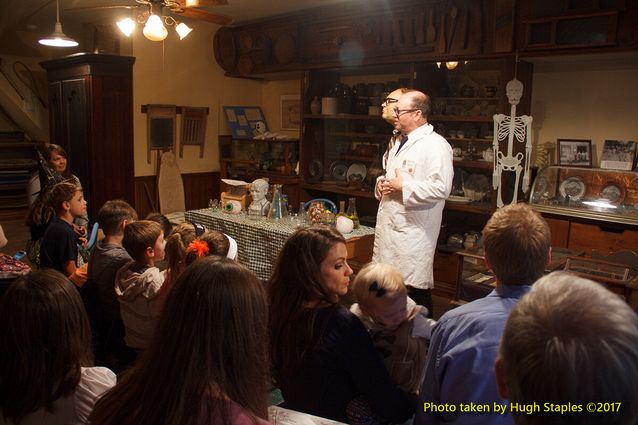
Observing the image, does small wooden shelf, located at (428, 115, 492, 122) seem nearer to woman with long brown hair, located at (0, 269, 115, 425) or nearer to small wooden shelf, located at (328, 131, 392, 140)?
small wooden shelf, located at (328, 131, 392, 140)

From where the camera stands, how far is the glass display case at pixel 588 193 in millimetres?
3759

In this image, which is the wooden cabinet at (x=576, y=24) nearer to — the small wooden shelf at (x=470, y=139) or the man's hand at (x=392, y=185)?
the small wooden shelf at (x=470, y=139)

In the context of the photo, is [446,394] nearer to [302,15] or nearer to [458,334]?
[458,334]

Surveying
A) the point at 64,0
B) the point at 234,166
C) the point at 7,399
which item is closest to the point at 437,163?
the point at 7,399

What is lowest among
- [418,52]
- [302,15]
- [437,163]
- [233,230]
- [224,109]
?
[233,230]

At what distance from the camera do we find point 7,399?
1.26 m

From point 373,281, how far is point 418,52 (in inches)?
123

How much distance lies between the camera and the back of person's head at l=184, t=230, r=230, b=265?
87.4 inches

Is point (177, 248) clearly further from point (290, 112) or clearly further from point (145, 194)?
point (290, 112)

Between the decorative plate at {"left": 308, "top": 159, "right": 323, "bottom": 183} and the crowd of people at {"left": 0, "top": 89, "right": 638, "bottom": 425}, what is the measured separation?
10.8ft

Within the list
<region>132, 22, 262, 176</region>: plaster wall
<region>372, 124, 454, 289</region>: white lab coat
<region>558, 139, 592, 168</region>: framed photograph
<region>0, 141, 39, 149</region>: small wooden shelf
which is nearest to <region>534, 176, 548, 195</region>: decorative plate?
<region>558, 139, 592, 168</region>: framed photograph

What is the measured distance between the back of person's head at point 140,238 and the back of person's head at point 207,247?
0.82 feet

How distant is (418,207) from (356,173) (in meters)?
2.17

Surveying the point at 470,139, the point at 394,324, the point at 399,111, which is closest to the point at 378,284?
the point at 394,324
